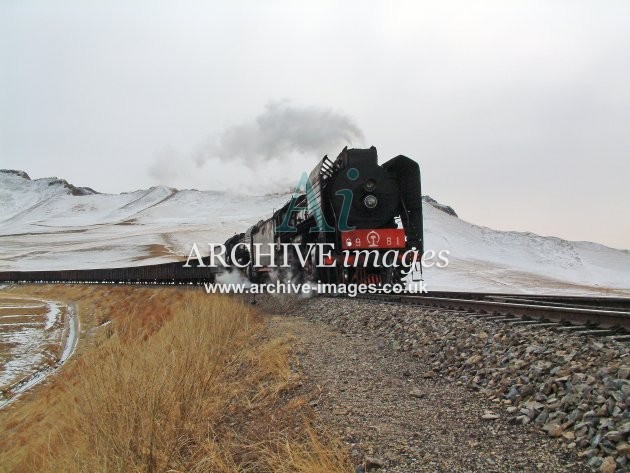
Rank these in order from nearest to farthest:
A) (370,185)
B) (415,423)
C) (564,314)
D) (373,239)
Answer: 1. (415,423)
2. (564,314)
3. (373,239)
4. (370,185)

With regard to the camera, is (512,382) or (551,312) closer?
(512,382)

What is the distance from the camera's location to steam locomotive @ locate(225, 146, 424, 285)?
12.8m

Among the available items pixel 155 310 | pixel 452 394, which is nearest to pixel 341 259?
pixel 452 394

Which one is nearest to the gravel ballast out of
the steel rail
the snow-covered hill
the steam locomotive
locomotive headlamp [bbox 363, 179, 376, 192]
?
the steel rail

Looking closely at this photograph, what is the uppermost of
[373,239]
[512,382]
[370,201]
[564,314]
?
[370,201]

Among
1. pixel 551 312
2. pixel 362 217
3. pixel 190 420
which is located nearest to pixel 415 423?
pixel 190 420

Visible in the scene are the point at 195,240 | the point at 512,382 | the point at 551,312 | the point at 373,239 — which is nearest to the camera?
the point at 512,382

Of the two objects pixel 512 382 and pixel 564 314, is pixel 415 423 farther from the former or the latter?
pixel 564 314

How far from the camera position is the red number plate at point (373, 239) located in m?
12.6

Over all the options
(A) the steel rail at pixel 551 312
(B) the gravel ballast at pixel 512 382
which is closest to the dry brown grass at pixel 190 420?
(B) the gravel ballast at pixel 512 382

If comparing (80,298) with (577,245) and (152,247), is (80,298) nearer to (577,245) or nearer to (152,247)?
(152,247)

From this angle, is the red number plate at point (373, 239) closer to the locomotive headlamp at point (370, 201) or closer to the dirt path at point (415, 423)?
the locomotive headlamp at point (370, 201)

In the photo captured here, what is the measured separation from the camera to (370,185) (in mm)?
13352

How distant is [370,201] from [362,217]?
0.47m
